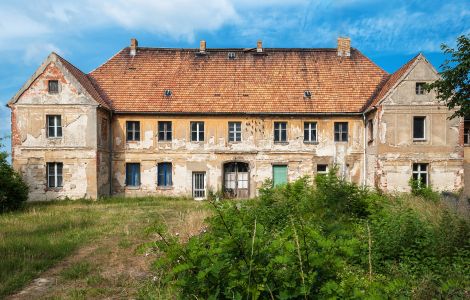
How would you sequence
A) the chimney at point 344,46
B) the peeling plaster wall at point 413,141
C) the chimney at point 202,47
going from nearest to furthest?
the peeling plaster wall at point 413,141 < the chimney at point 344,46 < the chimney at point 202,47

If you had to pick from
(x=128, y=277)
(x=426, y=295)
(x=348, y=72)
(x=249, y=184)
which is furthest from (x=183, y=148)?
(x=426, y=295)

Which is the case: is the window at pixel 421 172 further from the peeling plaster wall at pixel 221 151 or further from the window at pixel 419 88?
the window at pixel 419 88

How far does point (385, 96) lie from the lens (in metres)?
20.3

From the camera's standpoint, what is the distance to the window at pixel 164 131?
73.8 ft

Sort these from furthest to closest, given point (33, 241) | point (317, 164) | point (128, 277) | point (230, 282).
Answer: point (317, 164)
point (33, 241)
point (128, 277)
point (230, 282)

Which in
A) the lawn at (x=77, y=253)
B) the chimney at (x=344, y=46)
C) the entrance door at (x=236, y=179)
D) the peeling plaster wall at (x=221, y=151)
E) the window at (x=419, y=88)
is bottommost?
the lawn at (x=77, y=253)

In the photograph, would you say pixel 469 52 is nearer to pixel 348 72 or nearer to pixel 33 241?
pixel 348 72

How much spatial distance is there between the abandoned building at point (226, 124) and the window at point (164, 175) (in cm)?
6

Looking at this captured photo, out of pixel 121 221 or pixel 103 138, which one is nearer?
pixel 121 221

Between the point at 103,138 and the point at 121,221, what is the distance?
9.44 meters

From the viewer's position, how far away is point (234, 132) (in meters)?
22.6

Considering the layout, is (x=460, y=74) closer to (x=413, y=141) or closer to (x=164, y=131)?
(x=413, y=141)

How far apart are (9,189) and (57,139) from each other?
4877 mm

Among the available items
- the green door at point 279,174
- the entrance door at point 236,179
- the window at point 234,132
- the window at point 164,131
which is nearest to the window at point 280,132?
the green door at point 279,174
